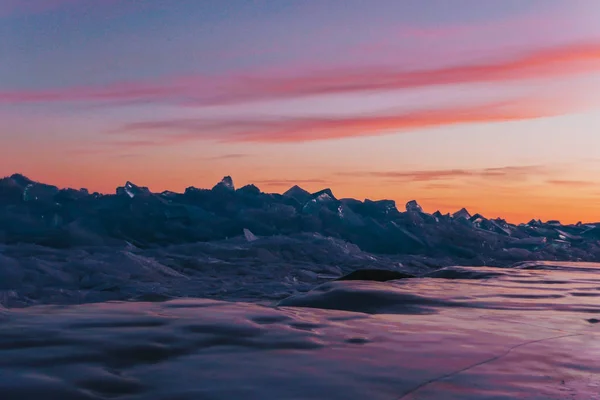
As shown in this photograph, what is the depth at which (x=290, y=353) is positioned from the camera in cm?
320

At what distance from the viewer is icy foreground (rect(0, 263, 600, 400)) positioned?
8.27 ft

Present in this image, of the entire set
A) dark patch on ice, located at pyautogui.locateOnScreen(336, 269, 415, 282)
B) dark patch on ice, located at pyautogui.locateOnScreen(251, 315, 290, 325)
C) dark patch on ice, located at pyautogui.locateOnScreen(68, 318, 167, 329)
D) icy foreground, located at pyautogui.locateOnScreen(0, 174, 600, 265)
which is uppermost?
icy foreground, located at pyautogui.locateOnScreen(0, 174, 600, 265)

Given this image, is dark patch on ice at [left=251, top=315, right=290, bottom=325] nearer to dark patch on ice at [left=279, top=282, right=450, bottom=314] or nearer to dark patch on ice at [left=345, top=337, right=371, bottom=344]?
dark patch on ice at [left=345, top=337, right=371, bottom=344]

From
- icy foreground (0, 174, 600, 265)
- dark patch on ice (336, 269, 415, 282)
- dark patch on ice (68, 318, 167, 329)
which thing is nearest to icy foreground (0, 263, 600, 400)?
dark patch on ice (68, 318, 167, 329)

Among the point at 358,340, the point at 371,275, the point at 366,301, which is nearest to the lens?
the point at 358,340

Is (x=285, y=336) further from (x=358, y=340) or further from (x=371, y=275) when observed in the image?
(x=371, y=275)

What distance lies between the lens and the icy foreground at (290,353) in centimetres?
252

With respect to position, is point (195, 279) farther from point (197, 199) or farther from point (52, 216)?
point (197, 199)

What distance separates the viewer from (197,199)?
27750 millimetres

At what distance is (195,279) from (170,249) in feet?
22.2

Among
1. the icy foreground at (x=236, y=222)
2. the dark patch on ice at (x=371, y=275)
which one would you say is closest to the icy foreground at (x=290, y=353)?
A: the dark patch on ice at (x=371, y=275)

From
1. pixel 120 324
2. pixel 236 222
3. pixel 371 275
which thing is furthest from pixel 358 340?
pixel 236 222

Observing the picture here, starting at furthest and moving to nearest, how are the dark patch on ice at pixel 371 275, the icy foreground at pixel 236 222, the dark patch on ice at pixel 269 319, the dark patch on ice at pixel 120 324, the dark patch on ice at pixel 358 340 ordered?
the icy foreground at pixel 236 222 < the dark patch on ice at pixel 371 275 < the dark patch on ice at pixel 269 319 < the dark patch on ice at pixel 120 324 < the dark patch on ice at pixel 358 340

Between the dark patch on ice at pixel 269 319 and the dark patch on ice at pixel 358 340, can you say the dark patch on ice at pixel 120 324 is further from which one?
the dark patch on ice at pixel 358 340
